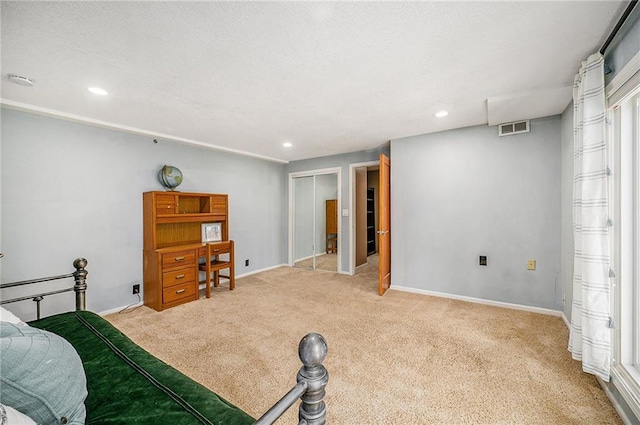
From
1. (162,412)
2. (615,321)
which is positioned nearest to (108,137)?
(162,412)

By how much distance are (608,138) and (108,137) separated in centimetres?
483

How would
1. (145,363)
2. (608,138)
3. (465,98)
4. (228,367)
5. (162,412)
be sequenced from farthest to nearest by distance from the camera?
(465,98)
(228,367)
(608,138)
(145,363)
(162,412)

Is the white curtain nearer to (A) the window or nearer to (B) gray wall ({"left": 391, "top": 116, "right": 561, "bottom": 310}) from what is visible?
(A) the window

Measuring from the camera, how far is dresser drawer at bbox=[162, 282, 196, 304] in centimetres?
331

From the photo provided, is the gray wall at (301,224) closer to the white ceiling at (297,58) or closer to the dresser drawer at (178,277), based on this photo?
the dresser drawer at (178,277)

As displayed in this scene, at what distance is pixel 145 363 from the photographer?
1233mm

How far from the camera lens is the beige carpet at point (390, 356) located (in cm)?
163

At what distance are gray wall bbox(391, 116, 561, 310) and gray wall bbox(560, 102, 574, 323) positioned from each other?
0.33 ft

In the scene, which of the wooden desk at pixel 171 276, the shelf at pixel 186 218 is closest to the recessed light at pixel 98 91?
the shelf at pixel 186 218

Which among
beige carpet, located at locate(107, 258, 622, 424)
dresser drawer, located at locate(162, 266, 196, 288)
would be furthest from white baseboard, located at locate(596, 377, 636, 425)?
dresser drawer, located at locate(162, 266, 196, 288)

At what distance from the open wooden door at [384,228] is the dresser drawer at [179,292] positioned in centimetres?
261

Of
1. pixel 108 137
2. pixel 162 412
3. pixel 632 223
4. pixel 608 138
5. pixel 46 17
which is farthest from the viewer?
pixel 108 137

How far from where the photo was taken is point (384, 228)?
12.7ft

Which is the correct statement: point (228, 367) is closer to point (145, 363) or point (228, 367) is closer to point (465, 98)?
point (145, 363)
